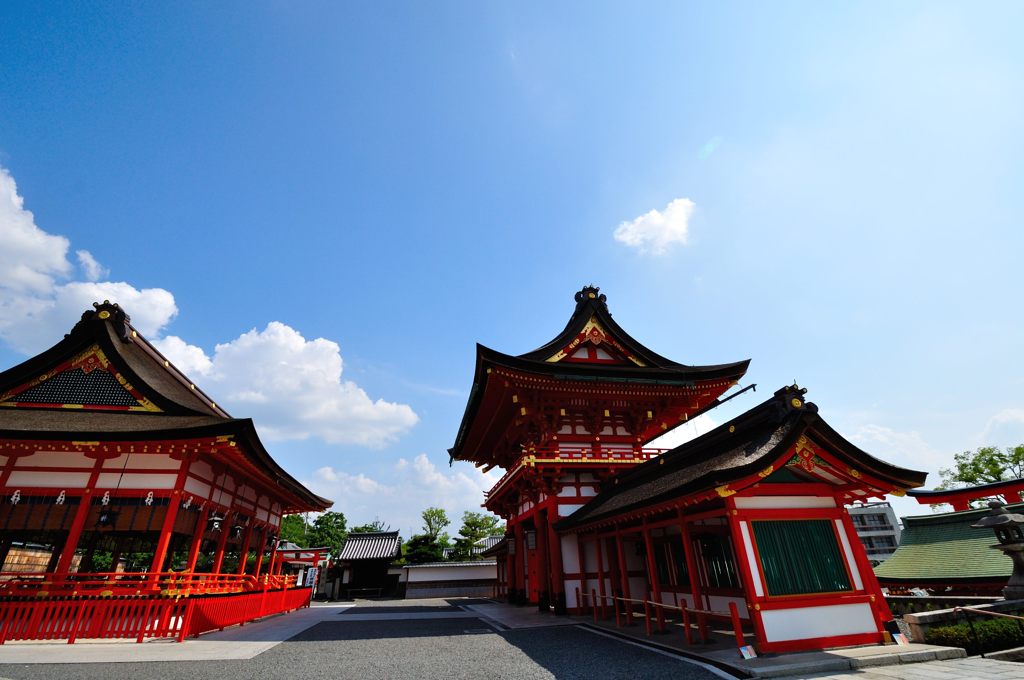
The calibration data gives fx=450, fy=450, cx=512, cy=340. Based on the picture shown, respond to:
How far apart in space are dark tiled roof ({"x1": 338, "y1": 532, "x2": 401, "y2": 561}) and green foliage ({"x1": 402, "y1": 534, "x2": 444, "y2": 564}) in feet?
5.84

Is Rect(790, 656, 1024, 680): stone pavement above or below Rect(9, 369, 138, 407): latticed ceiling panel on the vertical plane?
below

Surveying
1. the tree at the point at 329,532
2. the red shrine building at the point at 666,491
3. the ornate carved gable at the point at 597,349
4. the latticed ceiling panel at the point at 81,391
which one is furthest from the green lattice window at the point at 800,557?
the tree at the point at 329,532

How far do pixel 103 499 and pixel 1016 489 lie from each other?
26.6 m

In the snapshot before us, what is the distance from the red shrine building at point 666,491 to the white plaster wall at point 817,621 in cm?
2

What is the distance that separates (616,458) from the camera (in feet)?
53.1

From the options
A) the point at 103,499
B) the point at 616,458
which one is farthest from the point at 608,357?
the point at 103,499

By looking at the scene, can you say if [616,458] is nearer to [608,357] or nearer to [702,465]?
[608,357]

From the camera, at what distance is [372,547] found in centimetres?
3662

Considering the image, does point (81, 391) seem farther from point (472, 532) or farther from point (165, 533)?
point (472, 532)

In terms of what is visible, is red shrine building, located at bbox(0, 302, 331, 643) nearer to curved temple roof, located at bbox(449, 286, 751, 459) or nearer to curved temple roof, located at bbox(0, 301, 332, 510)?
curved temple roof, located at bbox(0, 301, 332, 510)

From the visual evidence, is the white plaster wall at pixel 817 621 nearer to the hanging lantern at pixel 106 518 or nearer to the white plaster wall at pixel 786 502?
the white plaster wall at pixel 786 502

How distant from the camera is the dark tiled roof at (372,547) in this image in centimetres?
3538

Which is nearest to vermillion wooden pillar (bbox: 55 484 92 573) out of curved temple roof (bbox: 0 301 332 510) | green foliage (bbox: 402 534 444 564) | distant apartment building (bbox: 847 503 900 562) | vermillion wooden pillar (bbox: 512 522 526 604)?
curved temple roof (bbox: 0 301 332 510)

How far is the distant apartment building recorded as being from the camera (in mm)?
75312
